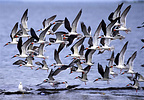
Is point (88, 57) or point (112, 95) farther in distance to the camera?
point (88, 57)

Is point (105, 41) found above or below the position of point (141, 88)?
above

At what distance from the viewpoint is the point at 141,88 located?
1836 cm

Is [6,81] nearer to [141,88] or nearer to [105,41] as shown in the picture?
[105,41]

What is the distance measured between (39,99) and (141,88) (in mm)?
4890

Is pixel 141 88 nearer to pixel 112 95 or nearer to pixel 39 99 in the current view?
pixel 112 95

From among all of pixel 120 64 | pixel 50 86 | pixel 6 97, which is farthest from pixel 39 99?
pixel 120 64

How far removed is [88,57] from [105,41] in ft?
3.66

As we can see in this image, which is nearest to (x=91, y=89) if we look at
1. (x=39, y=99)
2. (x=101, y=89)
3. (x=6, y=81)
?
(x=101, y=89)

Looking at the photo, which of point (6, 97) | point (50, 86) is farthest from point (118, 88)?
point (6, 97)

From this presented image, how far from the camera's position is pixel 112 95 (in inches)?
693

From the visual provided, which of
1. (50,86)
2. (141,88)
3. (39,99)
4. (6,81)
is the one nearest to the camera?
(39,99)

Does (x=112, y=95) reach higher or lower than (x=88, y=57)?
lower

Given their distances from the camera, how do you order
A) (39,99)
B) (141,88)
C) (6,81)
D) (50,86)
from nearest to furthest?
(39,99) < (141,88) < (50,86) < (6,81)

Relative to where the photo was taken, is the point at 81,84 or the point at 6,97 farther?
the point at 81,84
